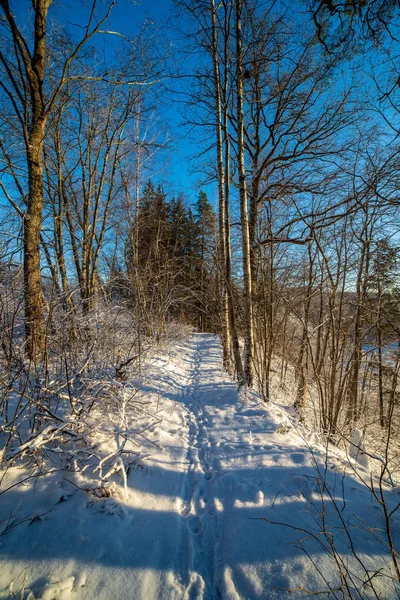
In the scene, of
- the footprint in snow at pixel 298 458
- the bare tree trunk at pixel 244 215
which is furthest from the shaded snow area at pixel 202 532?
the bare tree trunk at pixel 244 215

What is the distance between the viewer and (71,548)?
62.1 inches

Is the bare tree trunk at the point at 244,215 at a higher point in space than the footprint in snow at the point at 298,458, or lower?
higher

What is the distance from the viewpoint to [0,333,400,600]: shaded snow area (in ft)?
4.72

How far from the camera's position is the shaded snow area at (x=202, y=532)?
1.44m

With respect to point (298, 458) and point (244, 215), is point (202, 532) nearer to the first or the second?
point (298, 458)

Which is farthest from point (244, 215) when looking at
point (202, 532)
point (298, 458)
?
point (202, 532)

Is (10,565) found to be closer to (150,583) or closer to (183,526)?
(150,583)

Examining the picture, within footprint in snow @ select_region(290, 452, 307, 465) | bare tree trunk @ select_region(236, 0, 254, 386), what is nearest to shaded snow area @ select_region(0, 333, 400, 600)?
footprint in snow @ select_region(290, 452, 307, 465)

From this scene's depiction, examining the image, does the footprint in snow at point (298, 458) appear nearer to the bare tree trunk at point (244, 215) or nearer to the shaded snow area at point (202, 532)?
the shaded snow area at point (202, 532)

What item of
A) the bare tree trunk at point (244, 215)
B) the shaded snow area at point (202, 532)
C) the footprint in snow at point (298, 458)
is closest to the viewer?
the shaded snow area at point (202, 532)

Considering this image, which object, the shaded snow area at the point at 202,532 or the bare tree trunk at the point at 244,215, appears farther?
the bare tree trunk at the point at 244,215

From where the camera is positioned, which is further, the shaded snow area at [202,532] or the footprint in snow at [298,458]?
the footprint in snow at [298,458]

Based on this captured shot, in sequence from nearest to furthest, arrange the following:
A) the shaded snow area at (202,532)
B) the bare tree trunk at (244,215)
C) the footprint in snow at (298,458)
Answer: the shaded snow area at (202,532), the footprint in snow at (298,458), the bare tree trunk at (244,215)

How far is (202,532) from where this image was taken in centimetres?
191
